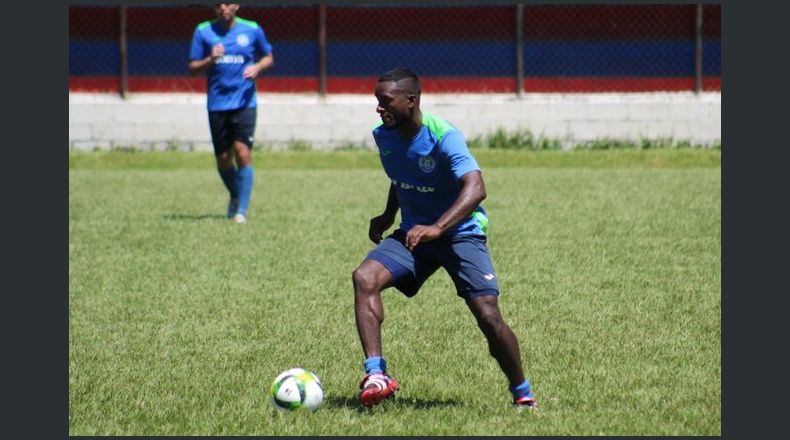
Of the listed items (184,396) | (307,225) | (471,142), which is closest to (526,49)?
(471,142)

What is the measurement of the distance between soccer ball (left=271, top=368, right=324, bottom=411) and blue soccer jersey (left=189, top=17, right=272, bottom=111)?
8.74m

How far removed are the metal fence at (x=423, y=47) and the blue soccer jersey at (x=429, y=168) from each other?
1909 cm

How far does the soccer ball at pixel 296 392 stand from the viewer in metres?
6.88

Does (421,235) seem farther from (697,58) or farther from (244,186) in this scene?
(697,58)

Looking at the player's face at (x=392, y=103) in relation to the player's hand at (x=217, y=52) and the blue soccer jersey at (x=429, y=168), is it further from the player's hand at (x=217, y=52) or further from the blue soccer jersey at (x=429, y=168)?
the player's hand at (x=217, y=52)

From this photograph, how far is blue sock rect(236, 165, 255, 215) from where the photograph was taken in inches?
605

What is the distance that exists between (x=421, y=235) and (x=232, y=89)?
9072mm

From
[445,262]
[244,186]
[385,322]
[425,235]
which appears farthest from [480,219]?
[244,186]

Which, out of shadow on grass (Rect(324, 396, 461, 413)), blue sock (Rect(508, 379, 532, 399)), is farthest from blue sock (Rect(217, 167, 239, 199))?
blue sock (Rect(508, 379, 532, 399))

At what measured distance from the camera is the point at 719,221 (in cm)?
Result: 1513

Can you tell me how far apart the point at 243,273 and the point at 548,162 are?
13091mm

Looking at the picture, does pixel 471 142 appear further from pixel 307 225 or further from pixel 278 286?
pixel 278 286

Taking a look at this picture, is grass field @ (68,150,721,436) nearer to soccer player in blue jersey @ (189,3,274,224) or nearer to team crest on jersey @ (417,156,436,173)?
soccer player in blue jersey @ (189,3,274,224)

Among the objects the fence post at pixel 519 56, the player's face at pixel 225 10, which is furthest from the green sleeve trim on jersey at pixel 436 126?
the fence post at pixel 519 56
